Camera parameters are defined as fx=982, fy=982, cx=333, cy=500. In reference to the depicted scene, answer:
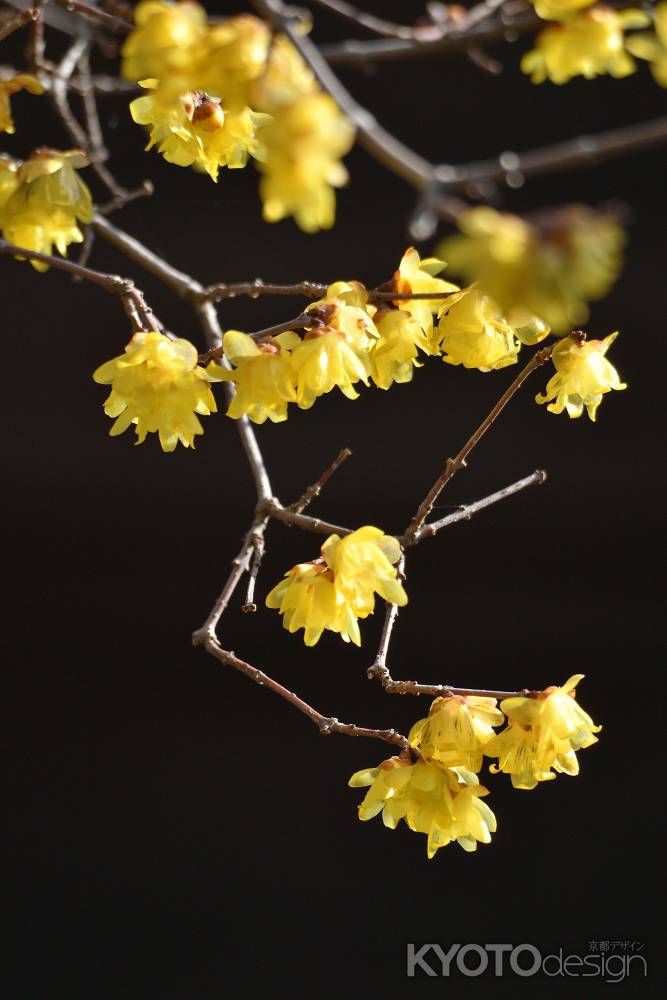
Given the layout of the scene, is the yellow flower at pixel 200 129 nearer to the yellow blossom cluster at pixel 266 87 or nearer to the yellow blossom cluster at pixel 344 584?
the yellow blossom cluster at pixel 266 87

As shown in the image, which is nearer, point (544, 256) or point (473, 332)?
point (544, 256)

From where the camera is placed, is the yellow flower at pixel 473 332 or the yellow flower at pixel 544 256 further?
the yellow flower at pixel 473 332

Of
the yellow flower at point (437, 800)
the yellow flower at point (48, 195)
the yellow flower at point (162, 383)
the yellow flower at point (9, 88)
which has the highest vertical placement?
the yellow flower at point (9, 88)

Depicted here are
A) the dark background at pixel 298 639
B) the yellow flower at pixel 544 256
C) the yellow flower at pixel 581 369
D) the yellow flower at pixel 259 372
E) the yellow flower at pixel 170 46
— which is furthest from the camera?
the dark background at pixel 298 639

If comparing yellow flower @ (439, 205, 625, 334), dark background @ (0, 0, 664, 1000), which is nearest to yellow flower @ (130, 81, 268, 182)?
yellow flower @ (439, 205, 625, 334)

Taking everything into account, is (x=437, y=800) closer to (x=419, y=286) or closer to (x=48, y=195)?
(x=419, y=286)

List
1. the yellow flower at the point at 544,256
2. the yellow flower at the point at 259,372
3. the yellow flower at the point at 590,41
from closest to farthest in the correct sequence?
the yellow flower at the point at 544,256 < the yellow flower at the point at 590,41 < the yellow flower at the point at 259,372

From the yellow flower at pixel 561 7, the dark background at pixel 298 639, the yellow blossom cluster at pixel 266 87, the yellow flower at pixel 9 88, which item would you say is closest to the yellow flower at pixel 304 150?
the yellow blossom cluster at pixel 266 87

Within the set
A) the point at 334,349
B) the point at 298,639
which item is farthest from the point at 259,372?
the point at 298,639
